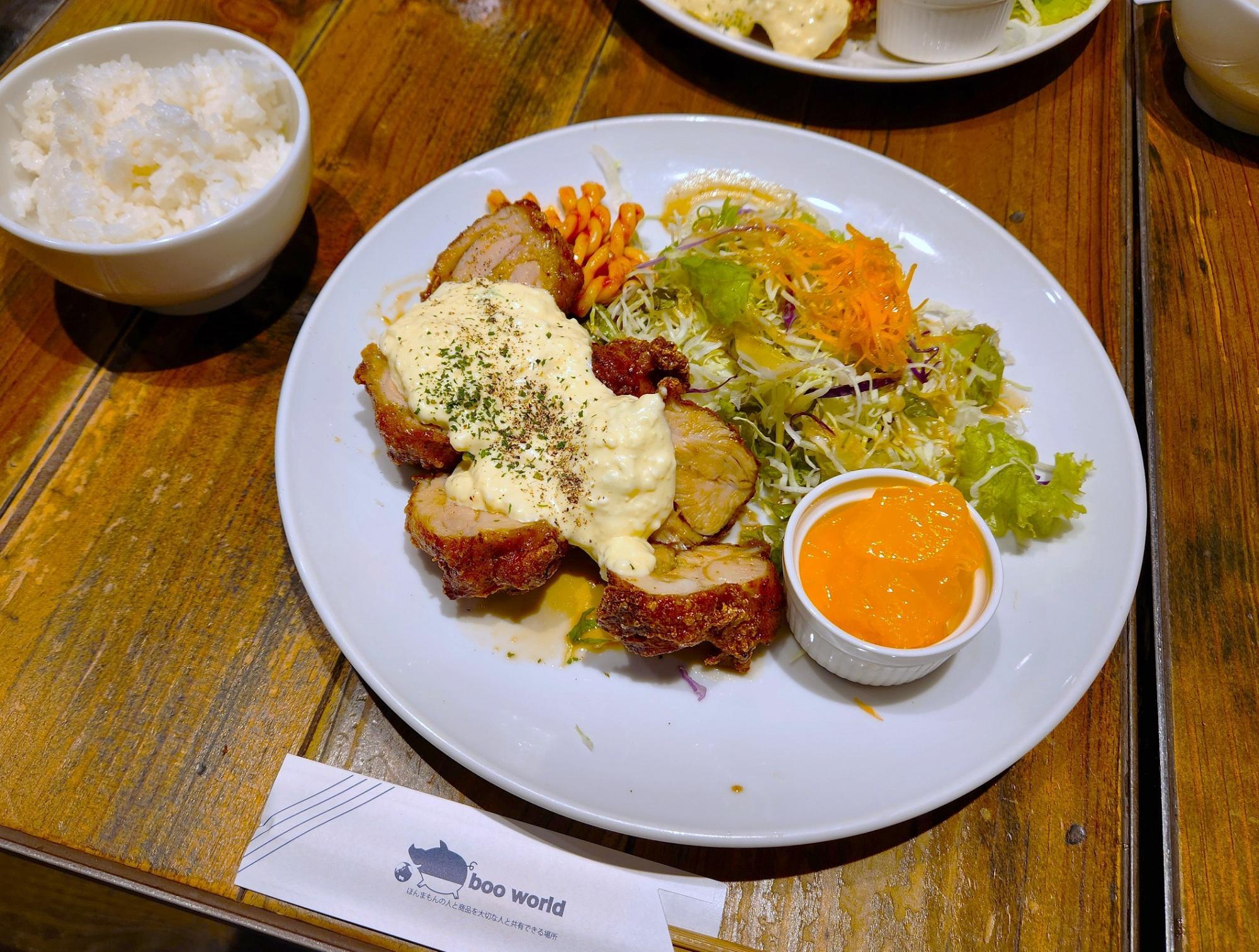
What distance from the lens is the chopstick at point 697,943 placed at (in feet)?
5.86

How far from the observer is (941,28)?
2967mm

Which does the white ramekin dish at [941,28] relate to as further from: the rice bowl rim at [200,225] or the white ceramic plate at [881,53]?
the rice bowl rim at [200,225]

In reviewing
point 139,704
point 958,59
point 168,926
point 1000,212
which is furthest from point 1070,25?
point 168,926

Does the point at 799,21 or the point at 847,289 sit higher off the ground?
the point at 799,21

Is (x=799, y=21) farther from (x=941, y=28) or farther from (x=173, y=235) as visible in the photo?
(x=173, y=235)

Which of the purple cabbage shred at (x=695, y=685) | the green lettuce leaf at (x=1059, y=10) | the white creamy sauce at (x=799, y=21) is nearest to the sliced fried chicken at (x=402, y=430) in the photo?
the purple cabbage shred at (x=695, y=685)

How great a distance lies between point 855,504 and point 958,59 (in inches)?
78.5

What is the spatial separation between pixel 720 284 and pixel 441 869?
5.78ft

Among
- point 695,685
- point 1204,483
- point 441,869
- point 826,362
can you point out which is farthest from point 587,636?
point 1204,483

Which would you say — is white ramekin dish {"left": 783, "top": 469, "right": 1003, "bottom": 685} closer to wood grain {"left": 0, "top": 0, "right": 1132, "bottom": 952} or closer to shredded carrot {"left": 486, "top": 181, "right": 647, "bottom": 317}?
wood grain {"left": 0, "top": 0, "right": 1132, "bottom": 952}

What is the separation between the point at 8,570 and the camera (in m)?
2.25

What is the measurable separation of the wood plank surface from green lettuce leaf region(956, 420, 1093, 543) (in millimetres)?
414

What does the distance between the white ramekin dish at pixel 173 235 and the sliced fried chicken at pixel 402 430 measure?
0.56 meters

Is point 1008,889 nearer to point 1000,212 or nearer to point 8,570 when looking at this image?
point 1000,212
